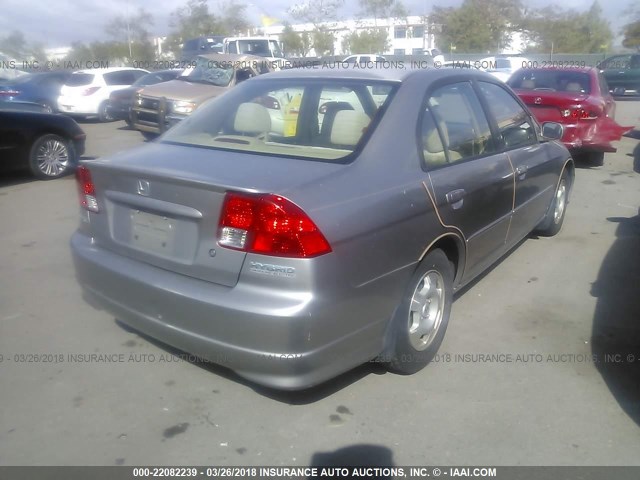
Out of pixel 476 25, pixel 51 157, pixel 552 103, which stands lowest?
pixel 51 157

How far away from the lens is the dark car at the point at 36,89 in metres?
16.6

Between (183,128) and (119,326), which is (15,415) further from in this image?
(183,128)

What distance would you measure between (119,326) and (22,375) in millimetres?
712

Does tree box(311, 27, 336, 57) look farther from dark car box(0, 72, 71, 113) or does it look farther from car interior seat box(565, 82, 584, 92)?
car interior seat box(565, 82, 584, 92)

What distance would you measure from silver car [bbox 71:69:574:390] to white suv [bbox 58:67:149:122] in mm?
13884

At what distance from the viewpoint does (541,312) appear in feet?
14.5

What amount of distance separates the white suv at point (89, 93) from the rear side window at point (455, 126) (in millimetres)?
13918

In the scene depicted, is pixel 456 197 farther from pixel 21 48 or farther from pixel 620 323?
pixel 21 48

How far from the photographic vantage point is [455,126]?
3.92 meters

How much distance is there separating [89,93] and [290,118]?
14499mm

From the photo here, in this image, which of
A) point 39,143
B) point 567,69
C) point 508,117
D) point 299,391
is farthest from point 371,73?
point 567,69

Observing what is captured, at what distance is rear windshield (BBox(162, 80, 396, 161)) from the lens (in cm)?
343

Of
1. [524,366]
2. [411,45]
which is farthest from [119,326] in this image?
[411,45]

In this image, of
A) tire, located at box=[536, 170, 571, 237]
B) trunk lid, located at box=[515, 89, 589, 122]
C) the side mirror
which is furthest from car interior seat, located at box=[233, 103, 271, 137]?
trunk lid, located at box=[515, 89, 589, 122]
